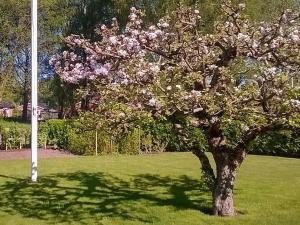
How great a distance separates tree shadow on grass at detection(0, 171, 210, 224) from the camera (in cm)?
961

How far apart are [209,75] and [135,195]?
3987 millimetres

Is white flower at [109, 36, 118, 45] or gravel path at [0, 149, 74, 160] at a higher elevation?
white flower at [109, 36, 118, 45]

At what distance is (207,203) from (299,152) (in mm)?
12447

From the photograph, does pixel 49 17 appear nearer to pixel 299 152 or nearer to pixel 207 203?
pixel 299 152

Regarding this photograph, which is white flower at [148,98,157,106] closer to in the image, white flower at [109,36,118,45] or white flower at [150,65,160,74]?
white flower at [150,65,160,74]

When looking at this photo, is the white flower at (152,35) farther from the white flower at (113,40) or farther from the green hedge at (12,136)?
the green hedge at (12,136)

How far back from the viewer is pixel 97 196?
11305 mm

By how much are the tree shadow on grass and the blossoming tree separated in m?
1.60

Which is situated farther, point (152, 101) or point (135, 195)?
point (135, 195)

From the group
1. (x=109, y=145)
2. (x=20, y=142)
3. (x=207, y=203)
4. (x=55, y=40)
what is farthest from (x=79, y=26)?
(x=207, y=203)

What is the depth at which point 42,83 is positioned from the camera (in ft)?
169

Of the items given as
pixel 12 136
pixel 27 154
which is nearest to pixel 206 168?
pixel 27 154

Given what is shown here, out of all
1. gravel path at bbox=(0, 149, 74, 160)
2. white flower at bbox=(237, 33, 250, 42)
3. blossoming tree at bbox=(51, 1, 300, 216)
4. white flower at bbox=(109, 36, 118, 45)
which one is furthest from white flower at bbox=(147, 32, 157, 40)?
gravel path at bbox=(0, 149, 74, 160)

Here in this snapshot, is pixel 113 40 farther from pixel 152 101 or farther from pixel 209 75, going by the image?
pixel 209 75
